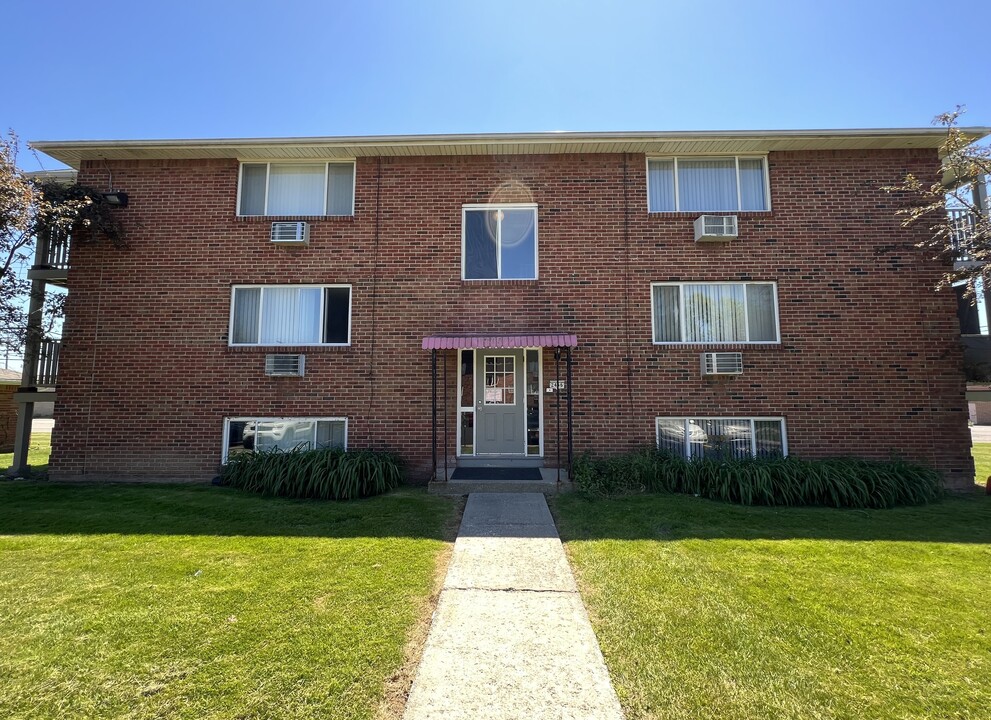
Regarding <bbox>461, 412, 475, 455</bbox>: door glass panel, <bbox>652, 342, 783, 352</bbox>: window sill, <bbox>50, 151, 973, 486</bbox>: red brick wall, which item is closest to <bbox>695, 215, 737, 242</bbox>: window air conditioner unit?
<bbox>50, 151, 973, 486</bbox>: red brick wall

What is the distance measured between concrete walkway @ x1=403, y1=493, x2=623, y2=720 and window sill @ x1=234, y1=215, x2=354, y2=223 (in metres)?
6.74

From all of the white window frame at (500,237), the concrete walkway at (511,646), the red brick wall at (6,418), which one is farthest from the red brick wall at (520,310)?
the red brick wall at (6,418)

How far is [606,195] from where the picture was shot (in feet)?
29.2

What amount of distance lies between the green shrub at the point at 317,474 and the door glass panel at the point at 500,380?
2.21 metres

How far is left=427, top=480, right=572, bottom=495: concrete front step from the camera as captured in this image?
726 centimetres

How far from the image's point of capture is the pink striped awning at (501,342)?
7766 mm

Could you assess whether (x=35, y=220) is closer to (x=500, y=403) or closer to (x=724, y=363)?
(x=500, y=403)

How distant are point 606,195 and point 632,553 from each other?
6.69 meters

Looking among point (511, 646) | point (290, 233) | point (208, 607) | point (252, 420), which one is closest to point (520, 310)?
point (290, 233)

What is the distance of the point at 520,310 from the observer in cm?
866

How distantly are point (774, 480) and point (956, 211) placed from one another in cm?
658

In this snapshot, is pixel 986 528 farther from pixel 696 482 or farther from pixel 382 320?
pixel 382 320

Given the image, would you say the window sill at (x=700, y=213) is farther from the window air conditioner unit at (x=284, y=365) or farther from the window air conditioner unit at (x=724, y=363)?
the window air conditioner unit at (x=284, y=365)

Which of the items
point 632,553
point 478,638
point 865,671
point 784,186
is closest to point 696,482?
point 632,553
